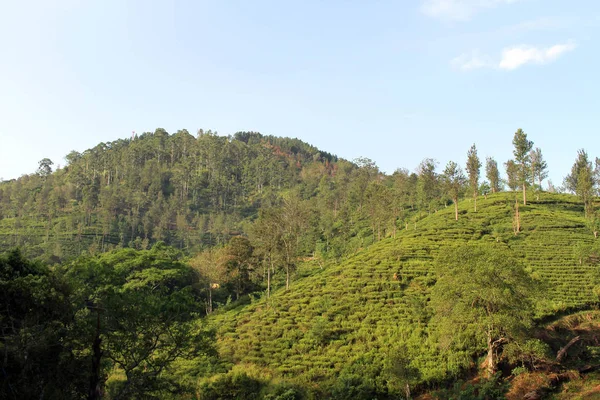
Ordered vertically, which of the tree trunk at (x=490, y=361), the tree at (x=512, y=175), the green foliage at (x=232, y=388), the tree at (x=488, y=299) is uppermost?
the tree at (x=512, y=175)

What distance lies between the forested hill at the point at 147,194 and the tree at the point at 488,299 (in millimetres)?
67125

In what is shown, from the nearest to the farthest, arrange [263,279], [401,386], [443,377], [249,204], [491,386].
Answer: [491,386] → [401,386] → [443,377] → [263,279] → [249,204]

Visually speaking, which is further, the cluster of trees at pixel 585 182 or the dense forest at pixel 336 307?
the cluster of trees at pixel 585 182

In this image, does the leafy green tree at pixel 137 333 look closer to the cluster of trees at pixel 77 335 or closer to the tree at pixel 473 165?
the cluster of trees at pixel 77 335

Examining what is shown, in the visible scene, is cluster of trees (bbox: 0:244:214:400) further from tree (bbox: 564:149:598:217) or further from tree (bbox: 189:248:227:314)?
tree (bbox: 564:149:598:217)

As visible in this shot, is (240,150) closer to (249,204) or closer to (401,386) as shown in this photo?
(249,204)

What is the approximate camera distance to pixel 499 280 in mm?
Answer: 26281

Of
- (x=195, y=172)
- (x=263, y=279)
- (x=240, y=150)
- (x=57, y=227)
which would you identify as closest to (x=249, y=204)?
(x=195, y=172)

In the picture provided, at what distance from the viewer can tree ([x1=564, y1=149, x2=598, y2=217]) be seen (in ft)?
196

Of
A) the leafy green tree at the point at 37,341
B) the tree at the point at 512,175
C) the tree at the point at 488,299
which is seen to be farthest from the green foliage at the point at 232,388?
the tree at the point at 512,175

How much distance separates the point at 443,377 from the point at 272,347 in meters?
12.7

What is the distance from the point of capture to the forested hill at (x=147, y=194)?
9300 centimetres

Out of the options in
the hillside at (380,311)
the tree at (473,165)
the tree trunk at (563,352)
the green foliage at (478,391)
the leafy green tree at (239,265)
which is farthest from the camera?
the tree at (473,165)

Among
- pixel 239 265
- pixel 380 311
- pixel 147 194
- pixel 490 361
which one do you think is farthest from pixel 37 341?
pixel 147 194
